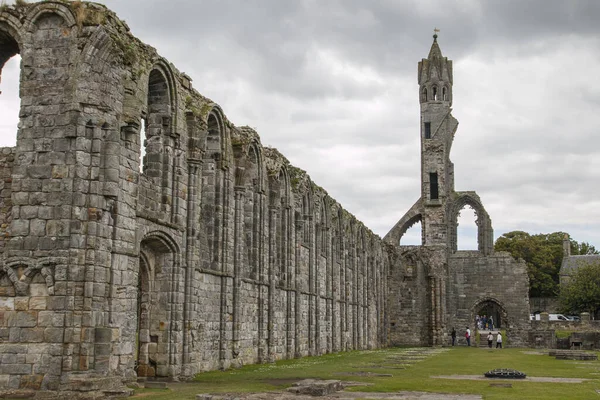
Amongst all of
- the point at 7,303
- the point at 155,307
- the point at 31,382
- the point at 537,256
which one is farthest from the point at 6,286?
the point at 537,256

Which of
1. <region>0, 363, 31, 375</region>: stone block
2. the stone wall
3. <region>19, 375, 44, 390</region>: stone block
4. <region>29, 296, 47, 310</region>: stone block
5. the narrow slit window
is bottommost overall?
<region>19, 375, 44, 390</region>: stone block

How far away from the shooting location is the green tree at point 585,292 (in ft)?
199

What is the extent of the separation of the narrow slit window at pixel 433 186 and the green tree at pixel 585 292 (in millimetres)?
18329

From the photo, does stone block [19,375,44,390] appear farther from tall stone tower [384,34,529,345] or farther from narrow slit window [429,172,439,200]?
narrow slit window [429,172,439,200]

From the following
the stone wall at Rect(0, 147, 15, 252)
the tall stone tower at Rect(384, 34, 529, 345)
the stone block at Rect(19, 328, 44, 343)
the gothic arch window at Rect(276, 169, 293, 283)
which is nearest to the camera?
the stone block at Rect(19, 328, 44, 343)

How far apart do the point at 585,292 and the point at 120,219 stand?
5414cm

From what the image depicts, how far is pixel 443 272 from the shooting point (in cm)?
4866

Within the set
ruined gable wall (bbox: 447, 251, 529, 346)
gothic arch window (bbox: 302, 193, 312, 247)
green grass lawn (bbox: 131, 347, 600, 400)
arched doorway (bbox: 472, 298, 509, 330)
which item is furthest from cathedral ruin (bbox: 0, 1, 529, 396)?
arched doorway (bbox: 472, 298, 509, 330)

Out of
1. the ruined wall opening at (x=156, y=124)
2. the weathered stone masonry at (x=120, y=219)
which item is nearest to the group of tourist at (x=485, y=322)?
the weathered stone masonry at (x=120, y=219)

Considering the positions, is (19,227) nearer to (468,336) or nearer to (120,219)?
(120,219)

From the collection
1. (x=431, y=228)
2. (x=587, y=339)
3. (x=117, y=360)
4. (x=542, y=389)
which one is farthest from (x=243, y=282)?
(x=431, y=228)

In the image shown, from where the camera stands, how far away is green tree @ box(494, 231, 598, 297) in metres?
79.1

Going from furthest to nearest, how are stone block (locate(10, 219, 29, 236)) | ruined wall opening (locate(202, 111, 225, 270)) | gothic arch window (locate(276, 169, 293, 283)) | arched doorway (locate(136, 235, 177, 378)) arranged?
gothic arch window (locate(276, 169, 293, 283))
ruined wall opening (locate(202, 111, 225, 270))
arched doorway (locate(136, 235, 177, 378))
stone block (locate(10, 219, 29, 236))

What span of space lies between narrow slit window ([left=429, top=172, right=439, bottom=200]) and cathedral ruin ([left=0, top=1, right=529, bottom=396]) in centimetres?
2445
